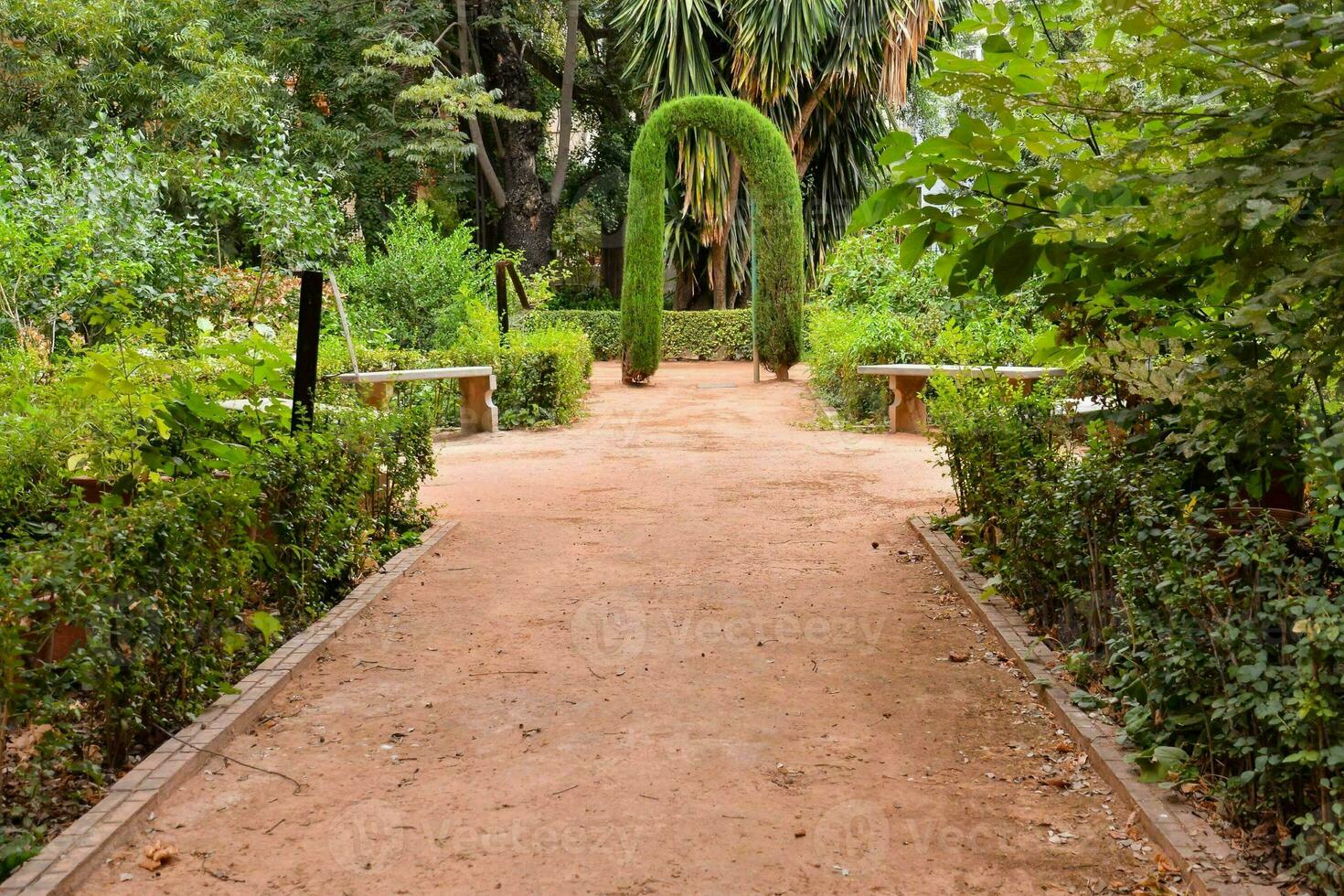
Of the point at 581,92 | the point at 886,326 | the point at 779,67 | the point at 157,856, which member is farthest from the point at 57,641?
the point at 581,92

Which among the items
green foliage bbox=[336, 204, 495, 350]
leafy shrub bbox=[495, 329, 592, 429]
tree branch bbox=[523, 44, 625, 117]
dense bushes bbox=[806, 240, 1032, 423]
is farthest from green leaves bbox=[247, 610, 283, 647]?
tree branch bbox=[523, 44, 625, 117]

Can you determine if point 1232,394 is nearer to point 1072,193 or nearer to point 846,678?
point 1072,193

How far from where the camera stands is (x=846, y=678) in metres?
4.09

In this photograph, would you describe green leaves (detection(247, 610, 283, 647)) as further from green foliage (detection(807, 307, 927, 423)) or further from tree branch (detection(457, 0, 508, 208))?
tree branch (detection(457, 0, 508, 208))

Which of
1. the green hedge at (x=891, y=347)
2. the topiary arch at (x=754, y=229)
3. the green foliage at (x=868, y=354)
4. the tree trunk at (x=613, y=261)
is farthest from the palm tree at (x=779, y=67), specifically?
the green foliage at (x=868, y=354)

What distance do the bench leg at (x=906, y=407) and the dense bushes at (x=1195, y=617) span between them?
260 inches

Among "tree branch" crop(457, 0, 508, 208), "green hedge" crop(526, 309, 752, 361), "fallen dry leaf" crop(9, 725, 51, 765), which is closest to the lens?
"fallen dry leaf" crop(9, 725, 51, 765)

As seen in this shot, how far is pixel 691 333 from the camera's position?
2302 cm

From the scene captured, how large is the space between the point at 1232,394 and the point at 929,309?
35.9ft

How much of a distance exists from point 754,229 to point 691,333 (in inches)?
240

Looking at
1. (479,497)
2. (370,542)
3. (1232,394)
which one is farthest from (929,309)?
(1232,394)

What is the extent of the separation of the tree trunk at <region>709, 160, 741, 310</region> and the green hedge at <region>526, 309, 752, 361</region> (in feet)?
2.27

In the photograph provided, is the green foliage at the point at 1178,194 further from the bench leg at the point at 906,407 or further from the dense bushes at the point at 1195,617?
the bench leg at the point at 906,407

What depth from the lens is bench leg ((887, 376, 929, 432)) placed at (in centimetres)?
1136
